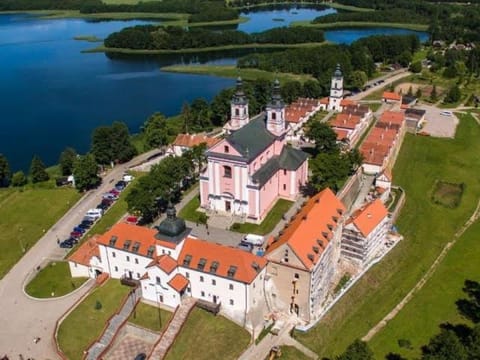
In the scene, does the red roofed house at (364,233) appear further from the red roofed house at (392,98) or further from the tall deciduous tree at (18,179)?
the tall deciduous tree at (18,179)

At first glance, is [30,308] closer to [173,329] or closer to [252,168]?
[173,329]

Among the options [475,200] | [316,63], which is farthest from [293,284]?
[316,63]

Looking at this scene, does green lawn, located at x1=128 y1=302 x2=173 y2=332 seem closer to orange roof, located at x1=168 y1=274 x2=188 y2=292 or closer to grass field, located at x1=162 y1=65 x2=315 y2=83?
orange roof, located at x1=168 y1=274 x2=188 y2=292

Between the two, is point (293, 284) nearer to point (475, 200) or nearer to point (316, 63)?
point (475, 200)

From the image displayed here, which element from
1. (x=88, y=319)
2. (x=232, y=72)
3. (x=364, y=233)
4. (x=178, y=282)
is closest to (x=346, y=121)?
(x=364, y=233)

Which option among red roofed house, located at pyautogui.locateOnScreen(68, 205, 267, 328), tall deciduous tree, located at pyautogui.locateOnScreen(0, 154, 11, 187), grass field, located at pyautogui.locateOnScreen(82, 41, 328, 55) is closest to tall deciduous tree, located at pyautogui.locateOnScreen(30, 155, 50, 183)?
tall deciduous tree, located at pyautogui.locateOnScreen(0, 154, 11, 187)
